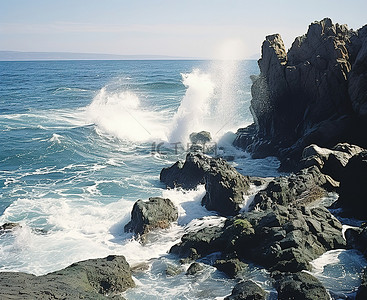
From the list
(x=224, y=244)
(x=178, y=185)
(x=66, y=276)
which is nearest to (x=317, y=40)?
(x=178, y=185)

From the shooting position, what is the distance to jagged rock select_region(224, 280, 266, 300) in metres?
10.7

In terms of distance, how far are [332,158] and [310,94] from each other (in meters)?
8.20

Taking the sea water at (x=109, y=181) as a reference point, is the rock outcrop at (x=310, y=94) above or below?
above

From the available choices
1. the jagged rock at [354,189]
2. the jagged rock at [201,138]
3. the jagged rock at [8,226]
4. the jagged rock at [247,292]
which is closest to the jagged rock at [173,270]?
the jagged rock at [247,292]

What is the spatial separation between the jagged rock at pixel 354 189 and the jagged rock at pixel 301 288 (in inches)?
260

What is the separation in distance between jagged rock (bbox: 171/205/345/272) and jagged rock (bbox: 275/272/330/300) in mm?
812

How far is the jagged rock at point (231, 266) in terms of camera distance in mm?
12862

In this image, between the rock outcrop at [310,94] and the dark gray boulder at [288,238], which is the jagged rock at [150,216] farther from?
the rock outcrop at [310,94]

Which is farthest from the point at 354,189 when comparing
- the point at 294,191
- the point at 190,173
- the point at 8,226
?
the point at 8,226

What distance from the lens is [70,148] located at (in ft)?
108

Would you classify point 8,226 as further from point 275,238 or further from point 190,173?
point 275,238

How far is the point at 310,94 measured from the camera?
27.0 metres

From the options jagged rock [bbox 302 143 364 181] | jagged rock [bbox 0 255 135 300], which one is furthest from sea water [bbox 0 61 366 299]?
jagged rock [bbox 302 143 364 181]

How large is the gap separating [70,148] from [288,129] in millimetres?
18463
